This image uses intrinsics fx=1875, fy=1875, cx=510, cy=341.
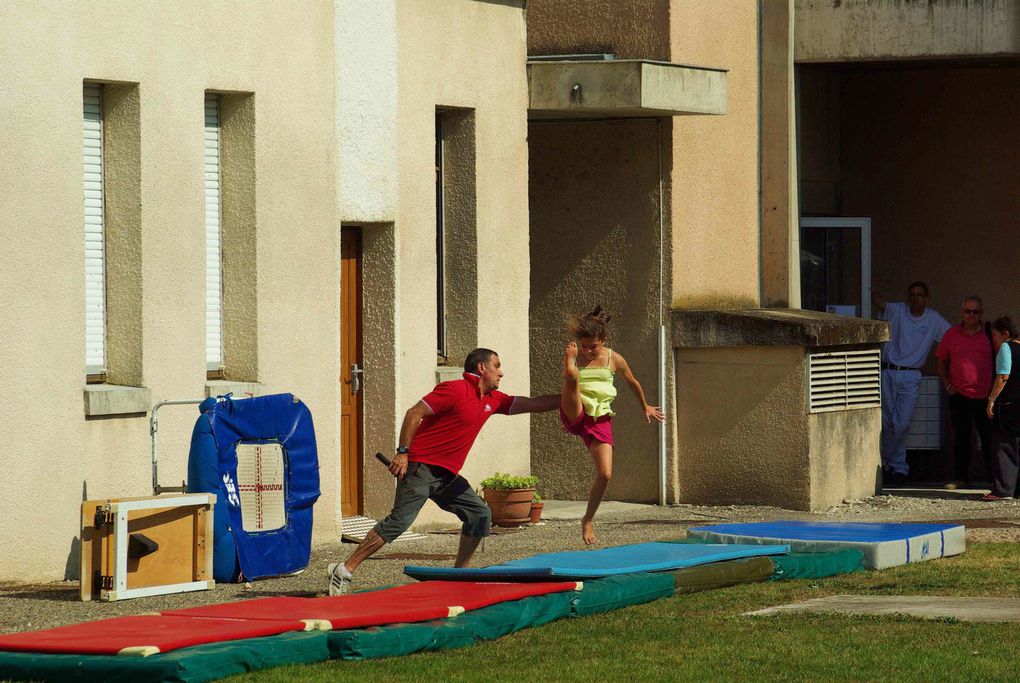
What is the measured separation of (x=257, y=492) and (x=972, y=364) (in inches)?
328

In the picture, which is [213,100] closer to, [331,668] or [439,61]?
[439,61]

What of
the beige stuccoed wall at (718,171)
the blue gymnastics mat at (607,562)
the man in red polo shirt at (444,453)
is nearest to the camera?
the blue gymnastics mat at (607,562)

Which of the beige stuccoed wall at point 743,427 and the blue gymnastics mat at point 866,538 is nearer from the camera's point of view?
the blue gymnastics mat at point 866,538

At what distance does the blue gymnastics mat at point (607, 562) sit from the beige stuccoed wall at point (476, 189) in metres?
3.25

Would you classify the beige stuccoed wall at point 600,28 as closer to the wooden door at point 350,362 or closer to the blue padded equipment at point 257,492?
the wooden door at point 350,362

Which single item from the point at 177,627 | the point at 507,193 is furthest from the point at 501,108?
the point at 177,627

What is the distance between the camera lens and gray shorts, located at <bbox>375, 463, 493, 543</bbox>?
11.3 metres

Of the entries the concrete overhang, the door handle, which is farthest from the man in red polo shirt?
the concrete overhang

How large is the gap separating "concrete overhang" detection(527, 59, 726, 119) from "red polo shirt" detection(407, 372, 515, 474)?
5006 mm

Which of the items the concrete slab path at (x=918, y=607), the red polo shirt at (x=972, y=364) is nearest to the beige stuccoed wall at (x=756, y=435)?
the red polo shirt at (x=972, y=364)

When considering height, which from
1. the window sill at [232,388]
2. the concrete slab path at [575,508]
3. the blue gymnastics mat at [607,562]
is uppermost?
the window sill at [232,388]

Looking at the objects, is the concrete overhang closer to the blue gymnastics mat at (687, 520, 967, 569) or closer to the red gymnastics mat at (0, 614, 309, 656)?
the blue gymnastics mat at (687, 520, 967, 569)

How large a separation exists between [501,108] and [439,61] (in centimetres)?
90

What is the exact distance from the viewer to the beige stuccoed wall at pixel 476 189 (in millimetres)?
14742
